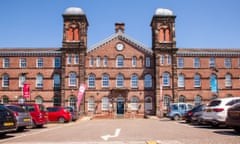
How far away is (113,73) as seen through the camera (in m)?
42.7

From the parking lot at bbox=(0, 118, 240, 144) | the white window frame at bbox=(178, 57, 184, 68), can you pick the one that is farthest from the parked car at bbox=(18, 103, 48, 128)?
the white window frame at bbox=(178, 57, 184, 68)

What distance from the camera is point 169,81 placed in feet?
139

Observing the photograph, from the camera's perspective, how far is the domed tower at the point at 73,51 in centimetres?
4156

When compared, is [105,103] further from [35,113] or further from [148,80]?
[35,113]

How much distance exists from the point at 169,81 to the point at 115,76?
319 inches

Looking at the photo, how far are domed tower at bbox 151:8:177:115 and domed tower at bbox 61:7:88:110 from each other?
10.9 metres

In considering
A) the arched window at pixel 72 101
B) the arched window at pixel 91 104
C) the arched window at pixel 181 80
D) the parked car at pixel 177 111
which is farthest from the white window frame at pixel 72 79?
the parked car at pixel 177 111

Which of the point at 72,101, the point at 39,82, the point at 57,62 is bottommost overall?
the point at 72,101

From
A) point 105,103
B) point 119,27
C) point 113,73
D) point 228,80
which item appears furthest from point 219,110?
point 119,27

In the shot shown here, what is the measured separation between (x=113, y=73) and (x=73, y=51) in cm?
682

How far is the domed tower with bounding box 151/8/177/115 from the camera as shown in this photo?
41.8 meters

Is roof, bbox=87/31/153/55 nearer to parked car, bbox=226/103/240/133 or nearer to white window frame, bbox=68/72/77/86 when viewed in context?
white window frame, bbox=68/72/77/86

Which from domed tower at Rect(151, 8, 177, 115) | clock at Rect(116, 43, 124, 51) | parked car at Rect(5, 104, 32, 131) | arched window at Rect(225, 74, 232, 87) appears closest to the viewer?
parked car at Rect(5, 104, 32, 131)

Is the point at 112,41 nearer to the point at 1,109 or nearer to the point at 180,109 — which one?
the point at 180,109
